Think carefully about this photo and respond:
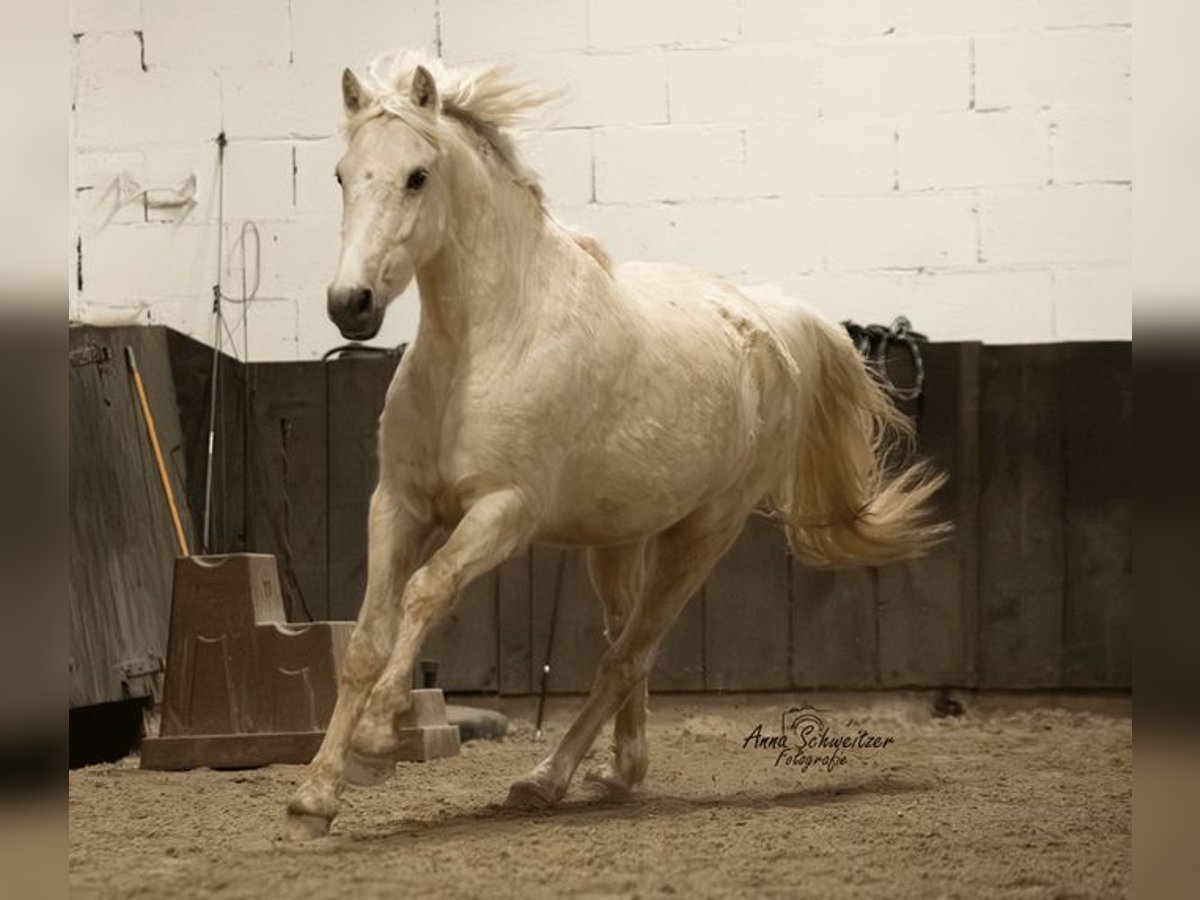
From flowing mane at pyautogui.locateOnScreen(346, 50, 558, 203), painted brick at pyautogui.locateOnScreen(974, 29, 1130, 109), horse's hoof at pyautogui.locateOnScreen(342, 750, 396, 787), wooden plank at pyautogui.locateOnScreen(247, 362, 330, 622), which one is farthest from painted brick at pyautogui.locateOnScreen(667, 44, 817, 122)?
horse's hoof at pyautogui.locateOnScreen(342, 750, 396, 787)

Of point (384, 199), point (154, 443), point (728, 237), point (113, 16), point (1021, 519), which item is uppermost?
point (113, 16)

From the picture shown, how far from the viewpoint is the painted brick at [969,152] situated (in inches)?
253

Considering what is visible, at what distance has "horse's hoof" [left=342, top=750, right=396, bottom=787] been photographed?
3.53 m

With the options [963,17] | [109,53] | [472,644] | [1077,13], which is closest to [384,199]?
[472,644]

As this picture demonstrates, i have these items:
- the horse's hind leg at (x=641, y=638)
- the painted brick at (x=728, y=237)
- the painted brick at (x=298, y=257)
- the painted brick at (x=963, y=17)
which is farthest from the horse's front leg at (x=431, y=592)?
A: the painted brick at (x=963, y=17)

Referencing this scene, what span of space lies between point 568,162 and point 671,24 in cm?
63

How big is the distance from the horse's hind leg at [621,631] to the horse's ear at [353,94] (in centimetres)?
135

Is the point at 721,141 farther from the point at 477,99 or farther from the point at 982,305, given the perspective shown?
the point at 477,99

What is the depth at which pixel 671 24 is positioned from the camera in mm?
6461

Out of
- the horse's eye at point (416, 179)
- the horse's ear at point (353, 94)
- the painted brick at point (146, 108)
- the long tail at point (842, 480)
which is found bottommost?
the long tail at point (842, 480)

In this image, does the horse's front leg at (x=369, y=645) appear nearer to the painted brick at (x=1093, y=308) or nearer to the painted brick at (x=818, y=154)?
the painted brick at (x=818, y=154)

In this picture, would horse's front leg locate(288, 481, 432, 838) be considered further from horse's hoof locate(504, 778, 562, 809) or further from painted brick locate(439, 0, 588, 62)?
painted brick locate(439, 0, 588, 62)

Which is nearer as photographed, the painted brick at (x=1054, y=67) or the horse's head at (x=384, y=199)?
the horse's head at (x=384, y=199)

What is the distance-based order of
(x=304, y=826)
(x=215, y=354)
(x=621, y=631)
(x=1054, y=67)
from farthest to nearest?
(x=1054, y=67)
(x=215, y=354)
(x=621, y=631)
(x=304, y=826)
